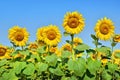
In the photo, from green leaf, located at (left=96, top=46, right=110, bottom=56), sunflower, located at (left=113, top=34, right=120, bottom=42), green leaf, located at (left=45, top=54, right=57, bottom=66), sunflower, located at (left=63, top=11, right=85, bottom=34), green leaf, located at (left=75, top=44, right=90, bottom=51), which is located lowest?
green leaf, located at (left=45, top=54, right=57, bottom=66)

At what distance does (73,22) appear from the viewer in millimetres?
7953

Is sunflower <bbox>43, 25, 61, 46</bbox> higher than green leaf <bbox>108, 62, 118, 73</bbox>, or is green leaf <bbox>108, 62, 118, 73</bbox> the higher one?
sunflower <bbox>43, 25, 61, 46</bbox>

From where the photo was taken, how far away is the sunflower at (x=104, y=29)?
7.91 m

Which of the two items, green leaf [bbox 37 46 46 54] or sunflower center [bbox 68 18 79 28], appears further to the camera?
green leaf [bbox 37 46 46 54]

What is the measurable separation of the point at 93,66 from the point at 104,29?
921mm

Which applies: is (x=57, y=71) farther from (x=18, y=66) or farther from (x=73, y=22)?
(x=73, y=22)

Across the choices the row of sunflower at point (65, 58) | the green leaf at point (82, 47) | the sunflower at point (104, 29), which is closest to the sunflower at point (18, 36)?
the row of sunflower at point (65, 58)

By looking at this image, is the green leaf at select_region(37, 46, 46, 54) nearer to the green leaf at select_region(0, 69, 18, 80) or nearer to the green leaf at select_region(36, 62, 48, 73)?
the green leaf at select_region(36, 62, 48, 73)

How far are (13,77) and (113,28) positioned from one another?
2.24m

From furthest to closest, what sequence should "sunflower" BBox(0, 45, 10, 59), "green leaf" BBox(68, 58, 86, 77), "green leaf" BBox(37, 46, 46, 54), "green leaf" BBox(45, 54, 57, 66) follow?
"sunflower" BBox(0, 45, 10, 59), "green leaf" BBox(37, 46, 46, 54), "green leaf" BBox(45, 54, 57, 66), "green leaf" BBox(68, 58, 86, 77)

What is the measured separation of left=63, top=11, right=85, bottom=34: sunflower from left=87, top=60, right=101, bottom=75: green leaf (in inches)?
26.3

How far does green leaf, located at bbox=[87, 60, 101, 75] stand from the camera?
295 inches

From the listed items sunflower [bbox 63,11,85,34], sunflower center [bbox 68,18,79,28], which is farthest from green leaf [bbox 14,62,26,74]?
sunflower center [bbox 68,18,79,28]

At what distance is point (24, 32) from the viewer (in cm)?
841
